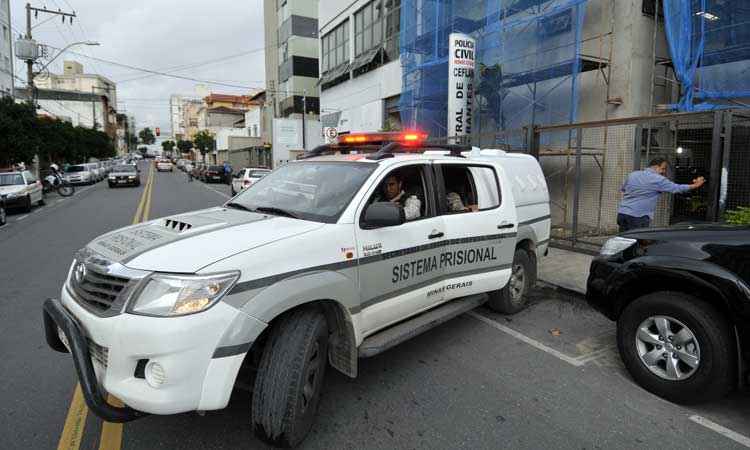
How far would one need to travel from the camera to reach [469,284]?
4586 mm

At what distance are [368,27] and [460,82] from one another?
1317 centimetres

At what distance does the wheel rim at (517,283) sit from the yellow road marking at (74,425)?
4.25 m

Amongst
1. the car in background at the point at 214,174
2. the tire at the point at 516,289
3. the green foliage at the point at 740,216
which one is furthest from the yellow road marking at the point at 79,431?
the car in background at the point at 214,174

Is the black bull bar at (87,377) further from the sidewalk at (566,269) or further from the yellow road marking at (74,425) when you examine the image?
the sidewalk at (566,269)

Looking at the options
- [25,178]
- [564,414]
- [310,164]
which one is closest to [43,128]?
[25,178]

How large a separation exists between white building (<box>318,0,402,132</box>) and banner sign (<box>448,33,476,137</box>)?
7.54 metres

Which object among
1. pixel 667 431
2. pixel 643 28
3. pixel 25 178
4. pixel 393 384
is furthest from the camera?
pixel 25 178

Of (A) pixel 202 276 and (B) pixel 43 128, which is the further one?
(B) pixel 43 128

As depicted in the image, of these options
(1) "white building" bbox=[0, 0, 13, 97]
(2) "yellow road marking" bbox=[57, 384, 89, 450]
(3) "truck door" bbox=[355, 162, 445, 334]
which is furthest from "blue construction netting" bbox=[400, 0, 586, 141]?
(1) "white building" bbox=[0, 0, 13, 97]

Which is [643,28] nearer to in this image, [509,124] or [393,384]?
[509,124]

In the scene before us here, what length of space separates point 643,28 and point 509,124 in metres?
4.13

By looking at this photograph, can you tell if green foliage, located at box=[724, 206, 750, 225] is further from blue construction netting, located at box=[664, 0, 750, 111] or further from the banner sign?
the banner sign

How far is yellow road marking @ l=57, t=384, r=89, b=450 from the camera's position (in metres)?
2.98

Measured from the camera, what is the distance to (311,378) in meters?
3.03
